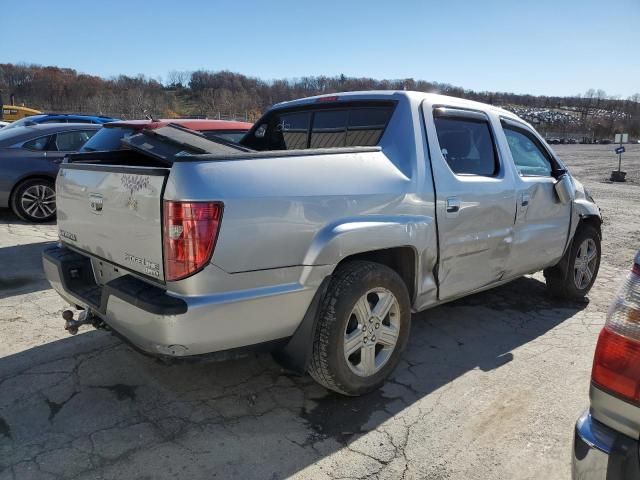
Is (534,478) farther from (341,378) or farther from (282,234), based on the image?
(282,234)

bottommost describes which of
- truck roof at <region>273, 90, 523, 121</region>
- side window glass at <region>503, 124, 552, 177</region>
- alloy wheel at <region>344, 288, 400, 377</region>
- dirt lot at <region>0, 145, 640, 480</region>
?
dirt lot at <region>0, 145, 640, 480</region>

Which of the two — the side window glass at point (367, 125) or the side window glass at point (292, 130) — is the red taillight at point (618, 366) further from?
the side window glass at point (292, 130)

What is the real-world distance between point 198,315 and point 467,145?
2.52 metres

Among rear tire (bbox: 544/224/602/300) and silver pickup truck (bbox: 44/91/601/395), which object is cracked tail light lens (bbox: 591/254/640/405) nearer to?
silver pickup truck (bbox: 44/91/601/395)

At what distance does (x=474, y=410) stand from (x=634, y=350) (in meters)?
1.54

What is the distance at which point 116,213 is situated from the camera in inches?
106

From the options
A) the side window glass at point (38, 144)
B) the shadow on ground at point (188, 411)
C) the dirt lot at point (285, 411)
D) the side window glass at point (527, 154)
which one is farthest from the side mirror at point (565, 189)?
the side window glass at point (38, 144)

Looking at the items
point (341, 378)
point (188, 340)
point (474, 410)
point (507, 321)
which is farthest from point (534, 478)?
point (507, 321)

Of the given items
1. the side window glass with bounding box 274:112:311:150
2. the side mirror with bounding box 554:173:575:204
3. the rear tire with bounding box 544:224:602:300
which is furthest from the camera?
the rear tire with bounding box 544:224:602:300

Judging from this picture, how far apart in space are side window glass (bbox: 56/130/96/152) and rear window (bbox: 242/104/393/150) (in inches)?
194

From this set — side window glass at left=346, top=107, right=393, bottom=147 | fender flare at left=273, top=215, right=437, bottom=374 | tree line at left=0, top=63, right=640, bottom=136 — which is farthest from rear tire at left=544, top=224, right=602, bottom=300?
tree line at left=0, top=63, right=640, bottom=136

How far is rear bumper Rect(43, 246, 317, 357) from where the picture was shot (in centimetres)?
235

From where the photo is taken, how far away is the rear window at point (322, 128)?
3.55 meters

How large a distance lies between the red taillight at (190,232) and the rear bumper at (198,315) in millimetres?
164
